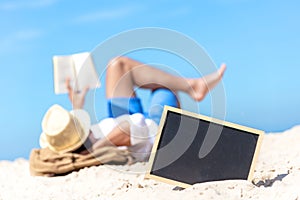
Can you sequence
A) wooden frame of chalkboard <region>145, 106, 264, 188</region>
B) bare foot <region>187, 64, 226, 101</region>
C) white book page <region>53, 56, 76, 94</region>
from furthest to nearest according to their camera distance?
white book page <region>53, 56, 76, 94</region> → bare foot <region>187, 64, 226, 101</region> → wooden frame of chalkboard <region>145, 106, 264, 188</region>

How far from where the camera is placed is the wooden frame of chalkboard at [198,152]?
272 centimetres

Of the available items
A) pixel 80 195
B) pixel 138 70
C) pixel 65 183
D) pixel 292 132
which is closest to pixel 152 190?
pixel 80 195

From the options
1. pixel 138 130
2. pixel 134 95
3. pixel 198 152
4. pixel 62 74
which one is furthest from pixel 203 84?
pixel 198 152

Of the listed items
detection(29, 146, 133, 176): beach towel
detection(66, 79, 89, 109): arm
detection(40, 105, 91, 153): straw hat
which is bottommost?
detection(29, 146, 133, 176): beach towel

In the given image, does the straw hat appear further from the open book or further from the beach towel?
the open book

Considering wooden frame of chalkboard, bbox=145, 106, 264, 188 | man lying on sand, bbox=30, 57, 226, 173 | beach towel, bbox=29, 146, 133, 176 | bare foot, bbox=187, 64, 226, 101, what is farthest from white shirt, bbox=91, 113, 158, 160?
wooden frame of chalkboard, bbox=145, 106, 264, 188

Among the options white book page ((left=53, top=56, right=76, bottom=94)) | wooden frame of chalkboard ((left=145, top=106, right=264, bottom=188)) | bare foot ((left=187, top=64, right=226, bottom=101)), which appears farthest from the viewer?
white book page ((left=53, top=56, right=76, bottom=94))

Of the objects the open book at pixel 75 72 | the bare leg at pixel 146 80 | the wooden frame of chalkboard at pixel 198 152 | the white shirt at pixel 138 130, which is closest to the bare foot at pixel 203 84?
the bare leg at pixel 146 80

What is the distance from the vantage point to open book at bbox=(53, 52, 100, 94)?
4.34 m

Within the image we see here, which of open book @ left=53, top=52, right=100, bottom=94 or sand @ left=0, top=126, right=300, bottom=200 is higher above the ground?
open book @ left=53, top=52, right=100, bottom=94

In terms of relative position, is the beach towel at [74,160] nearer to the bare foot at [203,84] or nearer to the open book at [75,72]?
the open book at [75,72]

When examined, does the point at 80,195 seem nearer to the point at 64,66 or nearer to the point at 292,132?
the point at 64,66

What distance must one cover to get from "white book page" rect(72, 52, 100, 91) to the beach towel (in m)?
0.54

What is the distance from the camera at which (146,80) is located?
454 centimetres
